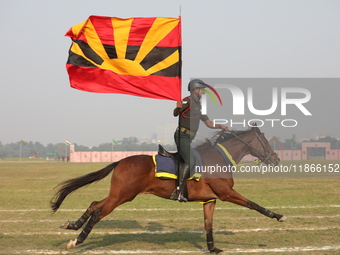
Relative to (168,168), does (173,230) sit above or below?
below

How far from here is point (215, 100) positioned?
11.0 meters

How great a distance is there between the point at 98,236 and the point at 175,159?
11.4 ft

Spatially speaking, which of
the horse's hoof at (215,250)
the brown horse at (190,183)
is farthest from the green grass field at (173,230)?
the brown horse at (190,183)

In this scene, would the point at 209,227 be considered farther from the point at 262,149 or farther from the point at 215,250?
the point at 262,149

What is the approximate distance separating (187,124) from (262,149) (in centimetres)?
237

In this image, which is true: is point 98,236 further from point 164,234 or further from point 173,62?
point 173,62

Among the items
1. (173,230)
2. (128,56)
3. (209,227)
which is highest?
(128,56)

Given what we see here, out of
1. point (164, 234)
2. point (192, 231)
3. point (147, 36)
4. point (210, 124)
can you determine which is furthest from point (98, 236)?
point (147, 36)

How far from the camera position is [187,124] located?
10492mm

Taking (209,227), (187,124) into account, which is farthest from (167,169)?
(209,227)

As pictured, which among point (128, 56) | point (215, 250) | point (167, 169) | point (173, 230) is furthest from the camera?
point (173, 230)

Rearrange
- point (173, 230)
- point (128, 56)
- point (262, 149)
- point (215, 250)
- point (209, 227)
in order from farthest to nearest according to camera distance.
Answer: point (173, 230)
point (262, 149)
point (128, 56)
point (209, 227)
point (215, 250)

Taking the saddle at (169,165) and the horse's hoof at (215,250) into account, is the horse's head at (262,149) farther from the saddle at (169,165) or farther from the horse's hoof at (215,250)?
the horse's hoof at (215,250)

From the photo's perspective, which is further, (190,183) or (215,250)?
(190,183)
